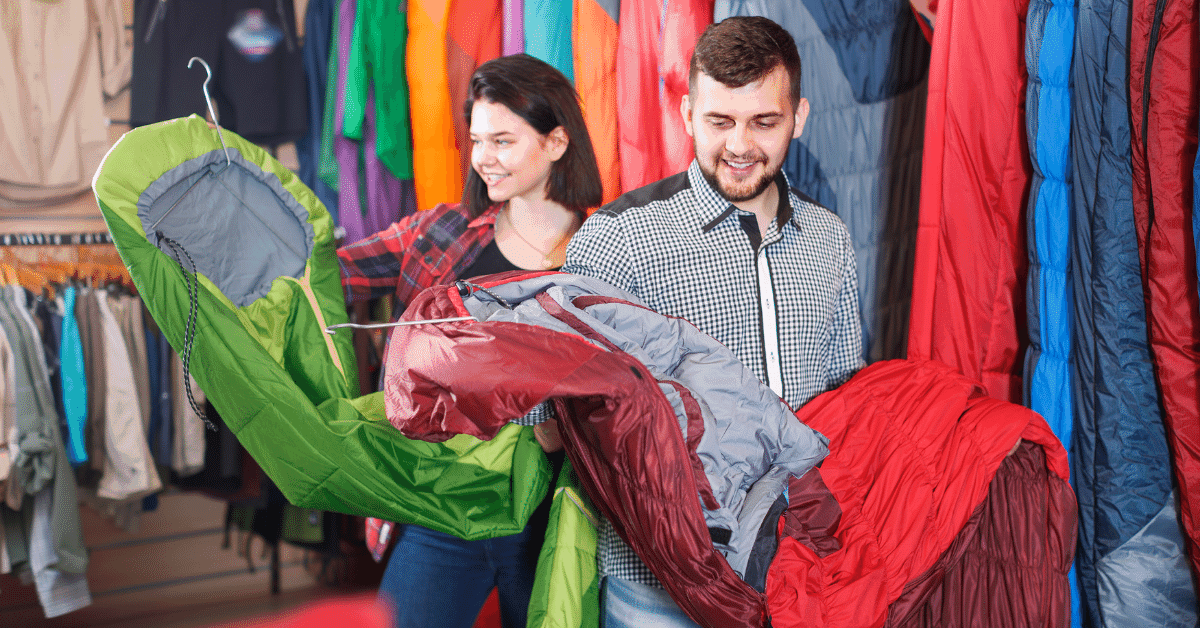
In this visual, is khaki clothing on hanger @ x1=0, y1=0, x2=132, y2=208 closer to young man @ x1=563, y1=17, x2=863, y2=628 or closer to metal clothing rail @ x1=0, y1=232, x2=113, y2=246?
metal clothing rail @ x1=0, y1=232, x2=113, y2=246

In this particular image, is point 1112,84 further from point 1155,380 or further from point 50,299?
point 50,299

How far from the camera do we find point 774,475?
119 cm

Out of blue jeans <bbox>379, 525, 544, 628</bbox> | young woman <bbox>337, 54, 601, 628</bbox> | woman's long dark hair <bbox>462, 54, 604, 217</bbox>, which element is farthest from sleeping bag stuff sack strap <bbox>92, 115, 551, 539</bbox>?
woman's long dark hair <bbox>462, 54, 604, 217</bbox>

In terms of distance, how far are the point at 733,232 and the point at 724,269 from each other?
8cm

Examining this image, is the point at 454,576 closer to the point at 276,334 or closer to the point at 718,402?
the point at 276,334

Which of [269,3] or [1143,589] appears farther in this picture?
[269,3]

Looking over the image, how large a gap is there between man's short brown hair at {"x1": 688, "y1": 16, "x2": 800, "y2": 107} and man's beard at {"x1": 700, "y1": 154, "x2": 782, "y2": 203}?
0.45ft

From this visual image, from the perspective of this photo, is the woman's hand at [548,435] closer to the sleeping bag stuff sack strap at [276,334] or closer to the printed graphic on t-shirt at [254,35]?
the sleeping bag stuff sack strap at [276,334]

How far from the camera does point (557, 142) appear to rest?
197cm

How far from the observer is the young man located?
144cm

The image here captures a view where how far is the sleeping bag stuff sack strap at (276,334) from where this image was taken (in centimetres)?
130

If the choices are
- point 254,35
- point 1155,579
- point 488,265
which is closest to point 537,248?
point 488,265

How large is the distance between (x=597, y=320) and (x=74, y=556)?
2.36m

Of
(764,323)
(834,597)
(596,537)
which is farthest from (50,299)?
(834,597)
